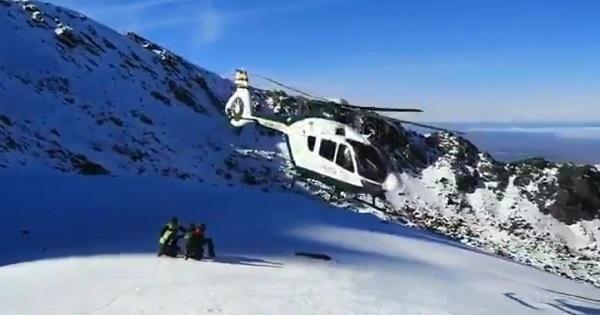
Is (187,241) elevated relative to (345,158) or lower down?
lower down

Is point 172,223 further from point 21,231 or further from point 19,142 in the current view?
point 19,142

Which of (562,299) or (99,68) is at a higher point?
(99,68)

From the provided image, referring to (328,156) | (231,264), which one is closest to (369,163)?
(328,156)

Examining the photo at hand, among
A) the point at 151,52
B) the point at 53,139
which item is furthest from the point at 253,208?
the point at 151,52

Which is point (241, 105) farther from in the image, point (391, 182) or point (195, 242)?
point (195, 242)

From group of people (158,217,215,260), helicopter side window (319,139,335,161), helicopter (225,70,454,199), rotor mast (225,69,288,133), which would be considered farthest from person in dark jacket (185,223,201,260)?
rotor mast (225,69,288,133)

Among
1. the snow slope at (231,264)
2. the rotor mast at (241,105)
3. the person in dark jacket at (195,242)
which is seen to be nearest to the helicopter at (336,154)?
the snow slope at (231,264)

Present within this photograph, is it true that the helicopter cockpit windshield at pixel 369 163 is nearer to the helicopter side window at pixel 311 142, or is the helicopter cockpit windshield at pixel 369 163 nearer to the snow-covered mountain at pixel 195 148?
the helicopter side window at pixel 311 142
